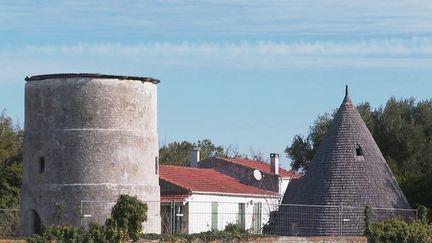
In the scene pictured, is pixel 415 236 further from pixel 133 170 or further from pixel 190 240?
pixel 133 170

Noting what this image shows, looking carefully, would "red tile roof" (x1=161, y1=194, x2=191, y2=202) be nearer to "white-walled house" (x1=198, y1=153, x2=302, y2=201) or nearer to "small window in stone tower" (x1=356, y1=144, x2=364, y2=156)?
"small window in stone tower" (x1=356, y1=144, x2=364, y2=156)

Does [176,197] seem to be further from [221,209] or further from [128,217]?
[128,217]

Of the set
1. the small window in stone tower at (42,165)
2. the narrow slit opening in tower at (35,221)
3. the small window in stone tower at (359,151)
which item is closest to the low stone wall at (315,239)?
the small window in stone tower at (359,151)

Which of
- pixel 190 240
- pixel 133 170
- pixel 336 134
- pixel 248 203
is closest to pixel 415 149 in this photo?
pixel 248 203

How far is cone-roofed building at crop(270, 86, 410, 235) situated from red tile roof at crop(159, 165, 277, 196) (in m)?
9.82

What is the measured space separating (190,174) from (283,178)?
29.3 feet

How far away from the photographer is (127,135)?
121ft

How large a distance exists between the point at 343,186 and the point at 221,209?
35.7 ft

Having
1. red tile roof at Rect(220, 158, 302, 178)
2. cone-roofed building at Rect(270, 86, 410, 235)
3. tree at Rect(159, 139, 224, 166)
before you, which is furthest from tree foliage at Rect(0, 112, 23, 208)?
tree at Rect(159, 139, 224, 166)

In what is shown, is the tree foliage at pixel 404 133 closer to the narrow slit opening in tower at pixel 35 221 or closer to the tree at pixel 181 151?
the narrow slit opening in tower at pixel 35 221

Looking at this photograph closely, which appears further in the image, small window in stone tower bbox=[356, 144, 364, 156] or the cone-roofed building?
small window in stone tower bbox=[356, 144, 364, 156]

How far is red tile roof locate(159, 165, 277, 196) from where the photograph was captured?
49.2 meters

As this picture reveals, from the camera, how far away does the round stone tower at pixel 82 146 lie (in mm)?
36031

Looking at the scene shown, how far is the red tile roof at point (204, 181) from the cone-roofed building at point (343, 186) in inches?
387
